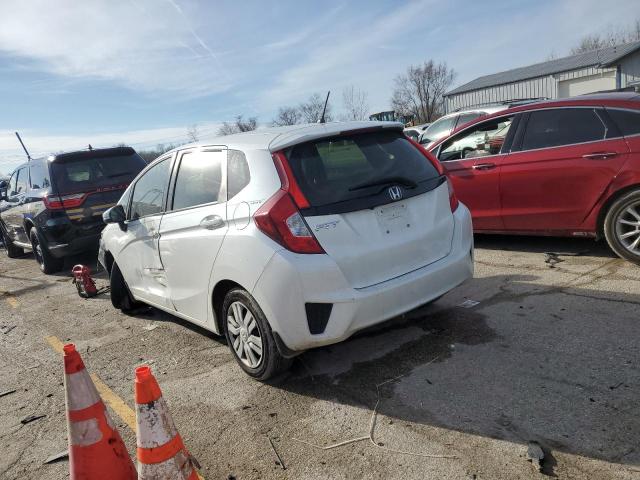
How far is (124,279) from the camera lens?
521cm

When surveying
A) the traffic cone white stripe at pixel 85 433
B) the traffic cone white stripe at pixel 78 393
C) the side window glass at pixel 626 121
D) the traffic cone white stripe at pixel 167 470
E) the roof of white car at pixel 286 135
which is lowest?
the traffic cone white stripe at pixel 167 470

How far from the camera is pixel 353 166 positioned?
3.29 metres

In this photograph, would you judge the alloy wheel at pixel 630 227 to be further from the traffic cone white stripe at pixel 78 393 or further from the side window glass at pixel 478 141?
the traffic cone white stripe at pixel 78 393

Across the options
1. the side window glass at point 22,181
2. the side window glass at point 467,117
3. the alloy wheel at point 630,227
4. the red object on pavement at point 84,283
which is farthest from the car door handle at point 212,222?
the side window glass at point 467,117

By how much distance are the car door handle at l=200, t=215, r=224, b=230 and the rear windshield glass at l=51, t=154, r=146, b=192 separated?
5108 millimetres

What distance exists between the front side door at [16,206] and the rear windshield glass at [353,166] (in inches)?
291

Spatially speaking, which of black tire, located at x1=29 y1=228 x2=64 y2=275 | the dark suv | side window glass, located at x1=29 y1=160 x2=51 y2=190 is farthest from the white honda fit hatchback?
black tire, located at x1=29 y1=228 x2=64 y2=275

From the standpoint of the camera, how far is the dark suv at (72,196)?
764 centimetres

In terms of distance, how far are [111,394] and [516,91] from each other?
42.1m

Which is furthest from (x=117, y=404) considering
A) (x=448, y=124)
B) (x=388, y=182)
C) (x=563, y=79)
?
(x=563, y=79)

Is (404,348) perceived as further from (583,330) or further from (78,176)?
(78,176)

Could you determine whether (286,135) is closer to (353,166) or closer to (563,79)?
(353,166)

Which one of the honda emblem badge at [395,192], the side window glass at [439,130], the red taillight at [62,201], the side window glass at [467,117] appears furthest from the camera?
the side window glass at [439,130]

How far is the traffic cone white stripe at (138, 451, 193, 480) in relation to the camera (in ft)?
7.28
